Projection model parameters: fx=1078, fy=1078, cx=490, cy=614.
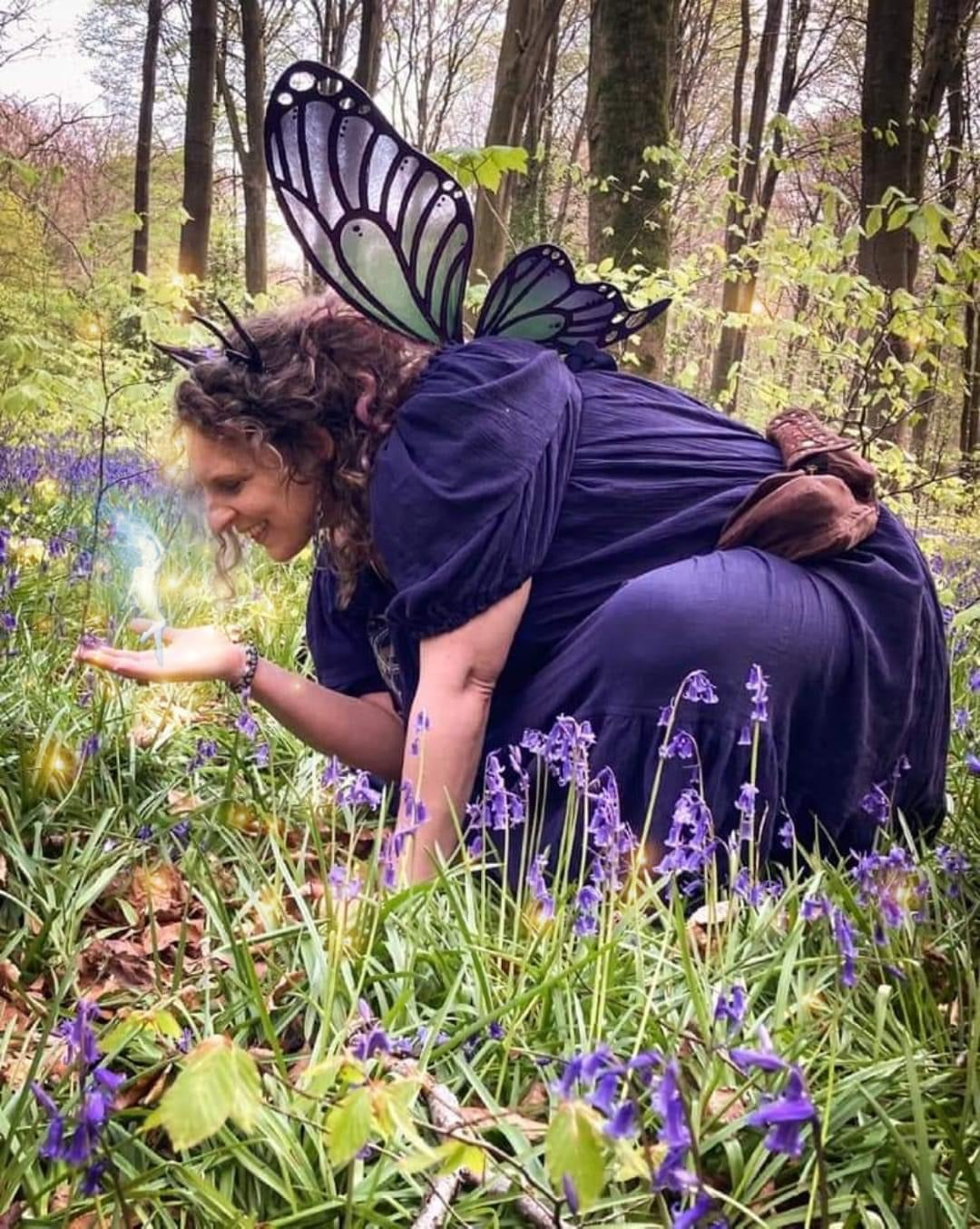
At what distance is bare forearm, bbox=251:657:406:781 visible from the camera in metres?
2.42

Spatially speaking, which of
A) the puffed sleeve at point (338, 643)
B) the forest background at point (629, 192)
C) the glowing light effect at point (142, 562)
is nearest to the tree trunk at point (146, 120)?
the forest background at point (629, 192)

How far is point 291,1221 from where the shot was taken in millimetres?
1178

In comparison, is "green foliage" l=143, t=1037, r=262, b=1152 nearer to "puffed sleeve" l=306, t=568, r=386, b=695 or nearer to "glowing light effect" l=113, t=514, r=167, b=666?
"puffed sleeve" l=306, t=568, r=386, b=695

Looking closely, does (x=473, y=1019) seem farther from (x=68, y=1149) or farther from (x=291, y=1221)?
(x=68, y=1149)

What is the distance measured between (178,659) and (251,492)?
1.23ft

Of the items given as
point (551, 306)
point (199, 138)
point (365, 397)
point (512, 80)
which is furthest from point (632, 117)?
point (199, 138)

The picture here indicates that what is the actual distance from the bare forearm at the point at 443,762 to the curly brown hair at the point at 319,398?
16.9 inches

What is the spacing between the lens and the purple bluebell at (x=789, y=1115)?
684 millimetres

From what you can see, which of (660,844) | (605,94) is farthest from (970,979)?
(605,94)

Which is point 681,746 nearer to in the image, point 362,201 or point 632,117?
point 362,201

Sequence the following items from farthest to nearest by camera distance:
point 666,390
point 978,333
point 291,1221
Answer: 1. point 978,333
2. point 666,390
3. point 291,1221

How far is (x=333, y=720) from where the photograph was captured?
2.53 metres

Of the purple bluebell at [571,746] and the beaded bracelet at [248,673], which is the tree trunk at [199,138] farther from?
the purple bluebell at [571,746]

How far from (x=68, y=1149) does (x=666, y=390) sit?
2089 mm
